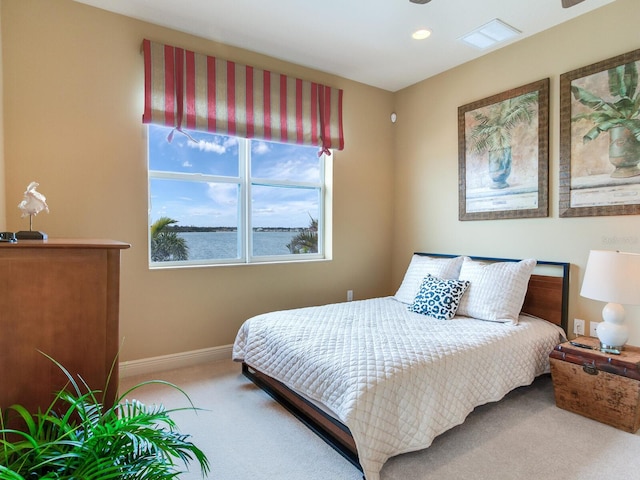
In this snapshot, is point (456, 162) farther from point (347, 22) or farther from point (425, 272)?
point (347, 22)

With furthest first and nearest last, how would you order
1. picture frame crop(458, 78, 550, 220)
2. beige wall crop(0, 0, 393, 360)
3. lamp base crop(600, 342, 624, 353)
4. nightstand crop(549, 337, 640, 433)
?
picture frame crop(458, 78, 550, 220), beige wall crop(0, 0, 393, 360), lamp base crop(600, 342, 624, 353), nightstand crop(549, 337, 640, 433)

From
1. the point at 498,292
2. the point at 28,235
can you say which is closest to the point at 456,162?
the point at 498,292

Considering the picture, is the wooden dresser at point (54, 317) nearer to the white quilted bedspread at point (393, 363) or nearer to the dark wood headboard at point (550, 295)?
the white quilted bedspread at point (393, 363)

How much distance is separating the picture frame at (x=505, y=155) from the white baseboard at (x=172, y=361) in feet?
8.42

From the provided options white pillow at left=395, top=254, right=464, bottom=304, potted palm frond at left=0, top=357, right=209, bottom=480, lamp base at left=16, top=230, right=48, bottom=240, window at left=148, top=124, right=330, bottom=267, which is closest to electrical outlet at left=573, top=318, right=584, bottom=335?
white pillow at left=395, top=254, right=464, bottom=304

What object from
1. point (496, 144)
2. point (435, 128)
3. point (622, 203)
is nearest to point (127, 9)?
point (435, 128)

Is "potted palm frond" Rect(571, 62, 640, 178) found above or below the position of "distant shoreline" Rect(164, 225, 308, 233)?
above

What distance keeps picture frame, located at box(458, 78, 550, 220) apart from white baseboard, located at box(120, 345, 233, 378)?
2567mm

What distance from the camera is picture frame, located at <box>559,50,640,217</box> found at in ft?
7.89

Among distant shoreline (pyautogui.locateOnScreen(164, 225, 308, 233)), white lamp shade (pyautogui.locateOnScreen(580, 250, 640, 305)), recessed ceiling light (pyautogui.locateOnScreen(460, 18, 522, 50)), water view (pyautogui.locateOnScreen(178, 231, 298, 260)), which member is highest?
recessed ceiling light (pyautogui.locateOnScreen(460, 18, 522, 50))

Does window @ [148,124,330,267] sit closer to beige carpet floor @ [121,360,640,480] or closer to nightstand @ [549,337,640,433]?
beige carpet floor @ [121,360,640,480]

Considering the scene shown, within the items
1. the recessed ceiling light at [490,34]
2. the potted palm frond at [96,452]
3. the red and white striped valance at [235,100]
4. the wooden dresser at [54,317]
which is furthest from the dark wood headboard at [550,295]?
the wooden dresser at [54,317]

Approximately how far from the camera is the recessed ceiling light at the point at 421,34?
9.24ft

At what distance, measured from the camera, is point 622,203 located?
244 cm
